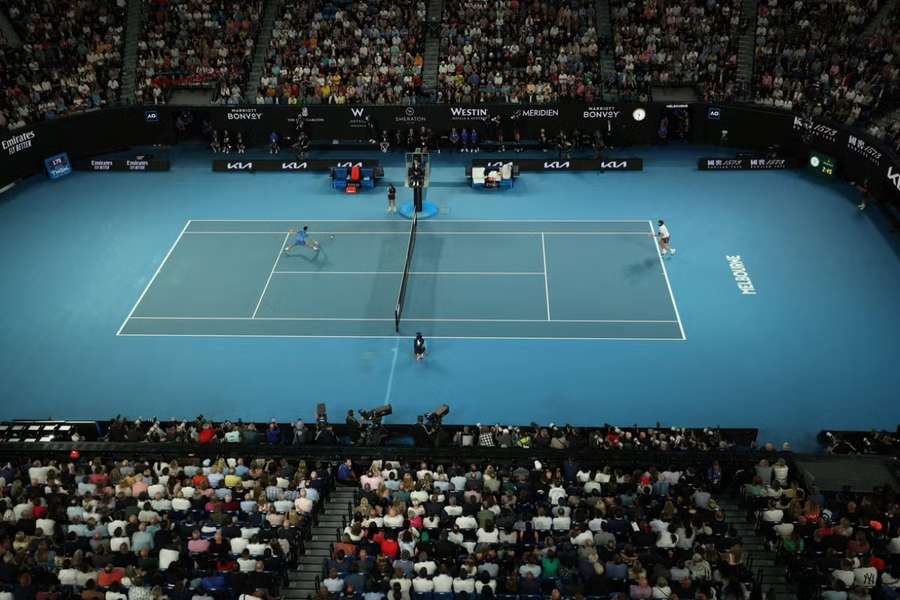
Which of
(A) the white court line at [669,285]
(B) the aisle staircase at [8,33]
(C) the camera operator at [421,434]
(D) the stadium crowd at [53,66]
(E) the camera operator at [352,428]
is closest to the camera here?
(C) the camera operator at [421,434]

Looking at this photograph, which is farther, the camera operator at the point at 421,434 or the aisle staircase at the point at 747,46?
the aisle staircase at the point at 747,46

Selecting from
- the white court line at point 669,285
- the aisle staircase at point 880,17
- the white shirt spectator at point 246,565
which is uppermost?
the aisle staircase at point 880,17

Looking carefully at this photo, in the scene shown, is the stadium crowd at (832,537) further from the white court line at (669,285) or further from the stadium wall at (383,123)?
the stadium wall at (383,123)

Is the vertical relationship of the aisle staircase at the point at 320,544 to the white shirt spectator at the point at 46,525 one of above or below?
below

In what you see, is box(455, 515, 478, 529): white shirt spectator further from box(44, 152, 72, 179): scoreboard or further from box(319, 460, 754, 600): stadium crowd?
box(44, 152, 72, 179): scoreboard

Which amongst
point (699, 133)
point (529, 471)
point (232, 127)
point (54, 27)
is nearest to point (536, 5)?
point (699, 133)

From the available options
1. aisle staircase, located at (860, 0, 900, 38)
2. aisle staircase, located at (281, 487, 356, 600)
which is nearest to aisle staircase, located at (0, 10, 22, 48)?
aisle staircase, located at (281, 487, 356, 600)

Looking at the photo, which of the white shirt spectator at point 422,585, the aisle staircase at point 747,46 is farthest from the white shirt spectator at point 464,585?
the aisle staircase at point 747,46
